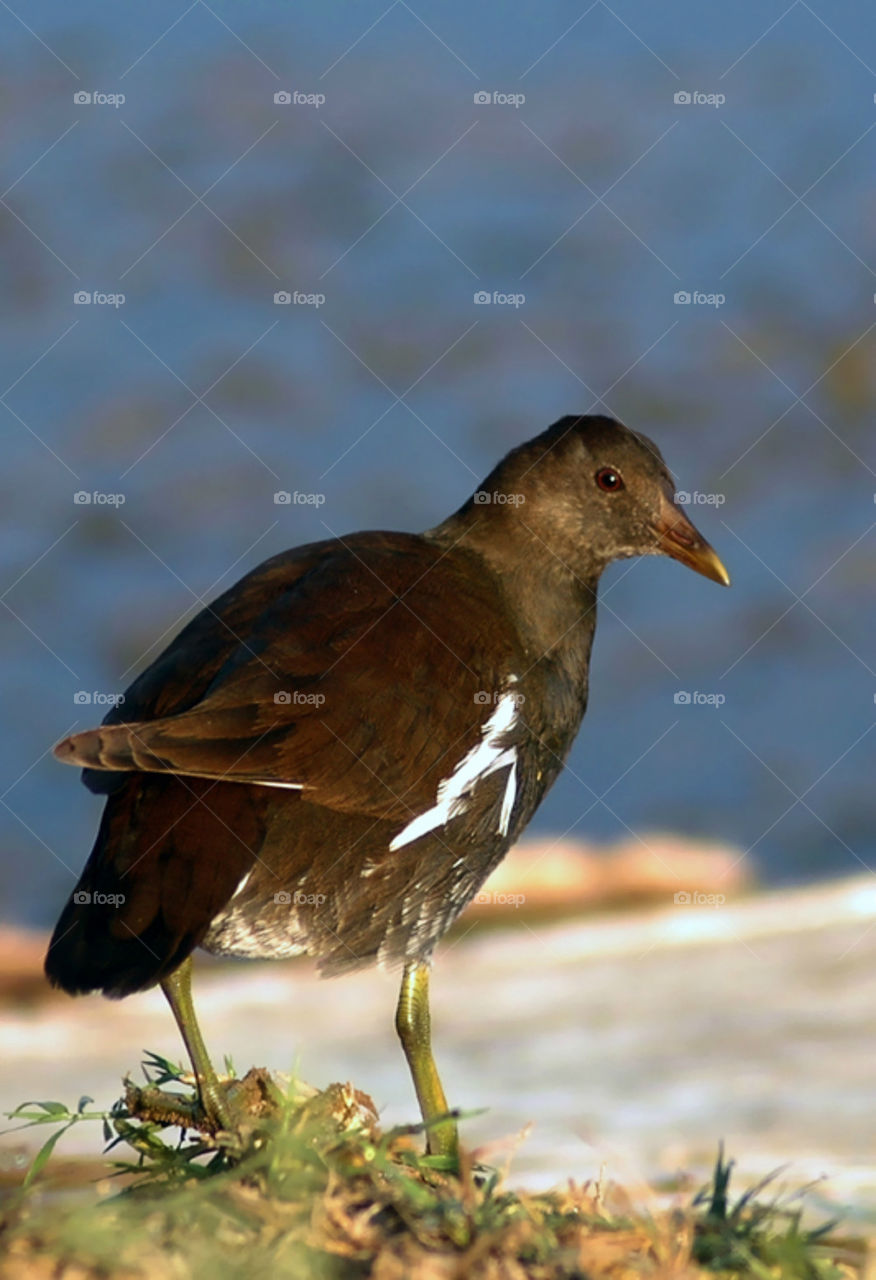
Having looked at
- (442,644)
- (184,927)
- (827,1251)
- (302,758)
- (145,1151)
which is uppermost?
(442,644)

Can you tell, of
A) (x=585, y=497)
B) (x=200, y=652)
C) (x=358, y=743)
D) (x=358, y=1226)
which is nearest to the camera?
(x=358, y=1226)

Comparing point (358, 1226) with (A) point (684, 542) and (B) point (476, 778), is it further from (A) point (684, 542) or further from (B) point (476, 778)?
(A) point (684, 542)

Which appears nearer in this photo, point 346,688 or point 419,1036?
point 346,688

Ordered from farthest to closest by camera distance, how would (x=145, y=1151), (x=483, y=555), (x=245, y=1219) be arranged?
(x=483, y=555), (x=145, y=1151), (x=245, y=1219)

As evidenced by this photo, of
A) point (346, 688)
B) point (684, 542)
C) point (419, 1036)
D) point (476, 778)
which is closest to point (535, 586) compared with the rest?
point (684, 542)

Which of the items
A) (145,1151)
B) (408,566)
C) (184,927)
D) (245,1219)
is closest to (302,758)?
(184,927)

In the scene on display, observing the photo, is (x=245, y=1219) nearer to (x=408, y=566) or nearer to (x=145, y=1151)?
(x=145, y=1151)
